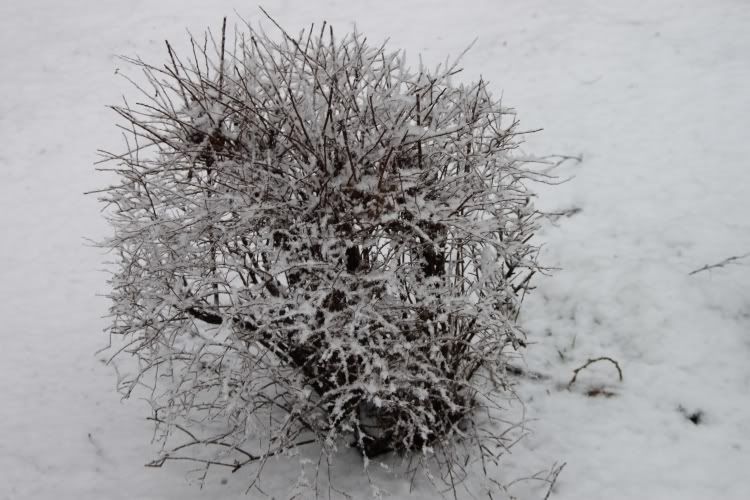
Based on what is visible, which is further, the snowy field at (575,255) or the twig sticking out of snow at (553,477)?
the snowy field at (575,255)

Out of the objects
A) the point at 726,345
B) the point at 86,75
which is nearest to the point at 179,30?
the point at 86,75

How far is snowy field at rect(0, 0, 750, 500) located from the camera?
3.25 meters

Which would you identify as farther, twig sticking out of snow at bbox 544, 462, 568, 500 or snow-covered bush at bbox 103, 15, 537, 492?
twig sticking out of snow at bbox 544, 462, 568, 500

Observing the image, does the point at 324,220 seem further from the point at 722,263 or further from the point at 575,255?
the point at 722,263

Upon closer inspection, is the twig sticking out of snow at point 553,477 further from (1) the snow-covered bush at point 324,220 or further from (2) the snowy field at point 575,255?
(1) the snow-covered bush at point 324,220

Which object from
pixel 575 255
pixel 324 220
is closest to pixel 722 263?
pixel 575 255

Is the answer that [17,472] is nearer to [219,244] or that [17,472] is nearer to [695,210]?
[219,244]

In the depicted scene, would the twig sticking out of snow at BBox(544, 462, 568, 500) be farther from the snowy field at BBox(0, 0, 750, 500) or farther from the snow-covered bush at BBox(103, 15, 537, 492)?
the snow-covered bush at BBox(103, 15, 537, 492)

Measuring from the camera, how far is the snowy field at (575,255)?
3.25 meters

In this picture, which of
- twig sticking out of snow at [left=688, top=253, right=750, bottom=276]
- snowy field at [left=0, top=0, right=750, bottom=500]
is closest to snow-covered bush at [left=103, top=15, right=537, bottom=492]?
snowy field at [left=0, top=0, right=750, bottom=500]

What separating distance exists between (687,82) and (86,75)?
289 inches

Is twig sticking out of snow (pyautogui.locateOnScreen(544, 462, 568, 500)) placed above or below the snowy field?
below

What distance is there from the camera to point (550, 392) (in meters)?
3.64

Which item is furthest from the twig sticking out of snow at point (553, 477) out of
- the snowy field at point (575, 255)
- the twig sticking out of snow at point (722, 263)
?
the twig sticking out of snow at point (722, 263)
